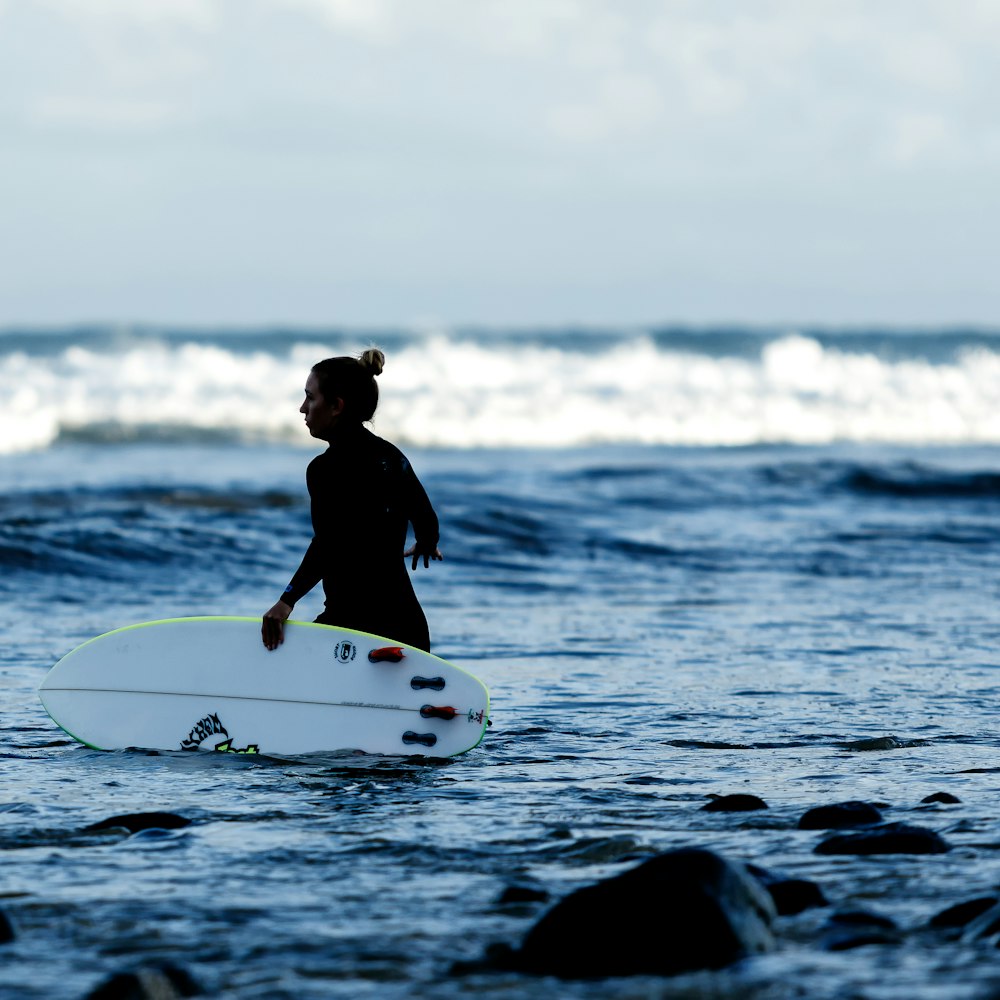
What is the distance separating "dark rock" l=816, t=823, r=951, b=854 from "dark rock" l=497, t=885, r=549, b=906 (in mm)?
817

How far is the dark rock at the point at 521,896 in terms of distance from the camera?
3.57m

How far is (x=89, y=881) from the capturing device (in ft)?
12.3

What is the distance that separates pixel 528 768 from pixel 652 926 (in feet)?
6.43

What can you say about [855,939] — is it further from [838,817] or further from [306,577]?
[306,577]

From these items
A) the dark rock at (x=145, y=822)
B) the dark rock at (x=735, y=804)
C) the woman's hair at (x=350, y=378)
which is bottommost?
the dark rock at (x=145, y=822)

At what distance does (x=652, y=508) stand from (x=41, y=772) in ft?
34.2

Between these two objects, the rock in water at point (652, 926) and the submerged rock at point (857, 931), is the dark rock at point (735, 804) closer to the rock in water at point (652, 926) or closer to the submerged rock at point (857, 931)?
the submerged rock at point (857, 931)

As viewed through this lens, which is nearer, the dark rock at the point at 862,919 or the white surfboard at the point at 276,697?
the dark rock at the point at 862,919

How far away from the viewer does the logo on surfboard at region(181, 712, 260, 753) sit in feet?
17.9

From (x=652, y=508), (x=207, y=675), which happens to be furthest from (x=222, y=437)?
(x=207, y=675)

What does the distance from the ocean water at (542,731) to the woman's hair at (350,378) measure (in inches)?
48.8

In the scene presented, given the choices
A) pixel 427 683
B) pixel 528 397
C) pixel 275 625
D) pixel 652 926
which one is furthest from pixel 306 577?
pixel 528 397

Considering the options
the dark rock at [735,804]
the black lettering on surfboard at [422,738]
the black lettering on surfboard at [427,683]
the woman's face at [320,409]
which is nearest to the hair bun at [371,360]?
the woman's face at [320,409]

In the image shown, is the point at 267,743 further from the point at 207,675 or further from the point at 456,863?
the point at 456,863
